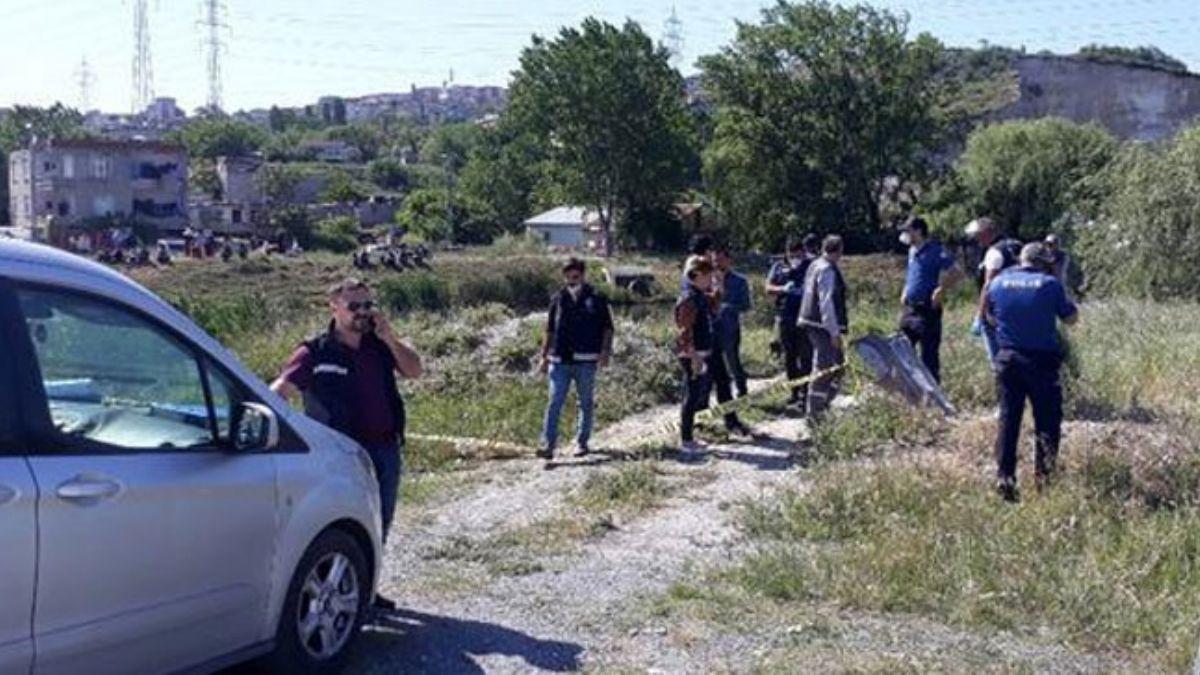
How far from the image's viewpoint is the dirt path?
707cm

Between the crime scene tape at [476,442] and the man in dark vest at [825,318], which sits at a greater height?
the man in dark vest at [825,318]

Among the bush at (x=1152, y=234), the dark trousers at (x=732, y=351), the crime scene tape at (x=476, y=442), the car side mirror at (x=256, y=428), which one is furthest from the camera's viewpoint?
the bush at (x=1152, y=234)

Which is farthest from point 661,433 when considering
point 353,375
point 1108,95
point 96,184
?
point 96,184

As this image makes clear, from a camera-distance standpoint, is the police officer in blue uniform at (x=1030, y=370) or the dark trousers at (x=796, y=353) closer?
the police officer in blue uniform at (x=1030, y=370)

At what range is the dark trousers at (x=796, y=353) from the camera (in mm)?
Result: 15188

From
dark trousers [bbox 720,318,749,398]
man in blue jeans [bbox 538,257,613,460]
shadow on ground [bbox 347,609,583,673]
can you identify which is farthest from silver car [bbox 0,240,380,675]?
dark trousers [bbox 720,318,749,398]

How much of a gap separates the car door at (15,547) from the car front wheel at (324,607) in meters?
1.50

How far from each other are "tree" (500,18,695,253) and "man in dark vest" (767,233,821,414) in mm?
63079

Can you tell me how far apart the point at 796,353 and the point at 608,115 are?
2589 inches

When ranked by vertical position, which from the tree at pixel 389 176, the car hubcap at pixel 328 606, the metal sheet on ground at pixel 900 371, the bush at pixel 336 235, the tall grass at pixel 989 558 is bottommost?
the bush at pixel 336 235

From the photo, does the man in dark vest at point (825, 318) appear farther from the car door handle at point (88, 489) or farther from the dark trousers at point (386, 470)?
the car door handle at point (88, 489)

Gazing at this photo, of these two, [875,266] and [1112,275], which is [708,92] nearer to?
[875,266]

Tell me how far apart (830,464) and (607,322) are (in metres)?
2.53

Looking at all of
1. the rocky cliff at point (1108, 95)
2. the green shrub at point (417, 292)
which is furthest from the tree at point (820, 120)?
the green shrub at point (417, 292)
